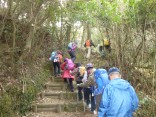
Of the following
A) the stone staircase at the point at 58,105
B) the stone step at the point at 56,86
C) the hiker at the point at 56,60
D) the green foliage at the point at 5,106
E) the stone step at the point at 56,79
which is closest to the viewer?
the green foliage at the point at 5,106

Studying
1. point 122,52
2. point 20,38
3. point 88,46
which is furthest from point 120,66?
point 88,46

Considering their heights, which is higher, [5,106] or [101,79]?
[101,79]

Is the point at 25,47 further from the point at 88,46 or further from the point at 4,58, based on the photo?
the point at 88,46

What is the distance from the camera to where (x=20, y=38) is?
43.2ft

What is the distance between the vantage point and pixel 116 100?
192 inches

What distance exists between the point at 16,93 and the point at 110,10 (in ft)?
15.3

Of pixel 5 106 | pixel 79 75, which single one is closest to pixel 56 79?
pixel 79 75

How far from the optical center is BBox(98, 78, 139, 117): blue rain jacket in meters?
4.84

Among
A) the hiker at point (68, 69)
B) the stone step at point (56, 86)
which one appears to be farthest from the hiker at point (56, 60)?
the hiker at point (68, 69)

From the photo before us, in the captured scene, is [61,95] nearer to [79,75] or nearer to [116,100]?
[79,75]

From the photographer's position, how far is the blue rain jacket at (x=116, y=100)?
4840 mm

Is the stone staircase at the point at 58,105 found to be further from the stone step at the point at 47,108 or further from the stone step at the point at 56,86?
the stone step at the point at 56,86

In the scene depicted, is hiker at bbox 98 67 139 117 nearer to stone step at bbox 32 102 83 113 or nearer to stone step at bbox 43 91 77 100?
stone step at bbox 32 102 83 113

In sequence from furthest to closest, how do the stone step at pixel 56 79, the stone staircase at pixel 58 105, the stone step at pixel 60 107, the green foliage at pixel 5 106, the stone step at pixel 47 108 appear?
the stone step at pixel 56 79
the stone step at pixel 60 107
the stone step at pixel 47 108
the stone staircase at pixel 58 105
the green foliage at pixel 5 106
